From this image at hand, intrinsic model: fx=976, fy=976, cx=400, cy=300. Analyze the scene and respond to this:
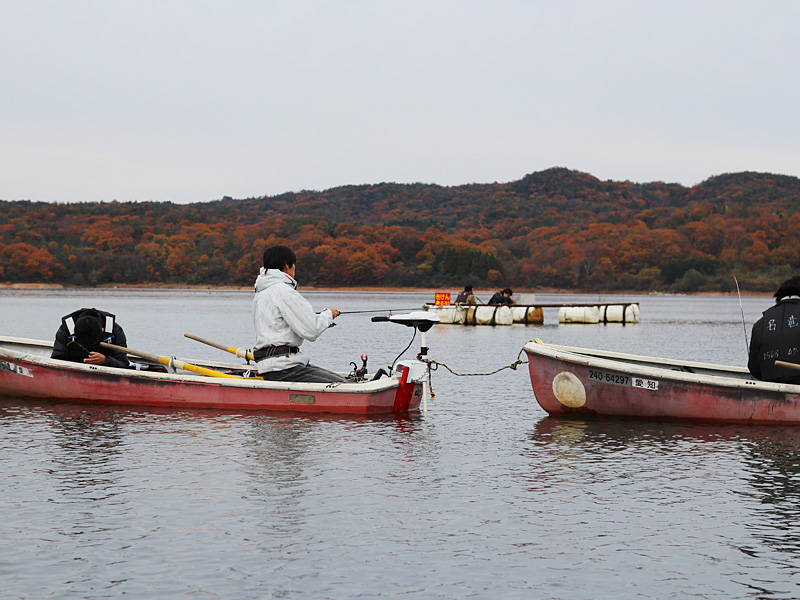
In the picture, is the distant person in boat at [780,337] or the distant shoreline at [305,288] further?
the distant shoreline at [305,288]

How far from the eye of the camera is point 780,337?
14.5m

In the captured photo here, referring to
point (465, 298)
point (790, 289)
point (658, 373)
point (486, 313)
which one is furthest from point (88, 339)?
point (465, 298)

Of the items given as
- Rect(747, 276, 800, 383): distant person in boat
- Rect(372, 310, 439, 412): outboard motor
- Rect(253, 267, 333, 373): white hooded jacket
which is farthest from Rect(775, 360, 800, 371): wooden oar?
Rect(253, 267, 333, 373): white hooded jacket

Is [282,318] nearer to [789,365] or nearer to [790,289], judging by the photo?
[789,365]

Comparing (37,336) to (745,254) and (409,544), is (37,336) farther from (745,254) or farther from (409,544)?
(745,254)

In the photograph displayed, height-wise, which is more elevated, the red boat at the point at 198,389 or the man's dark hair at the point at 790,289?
the man's dark hair at the point at 790,289

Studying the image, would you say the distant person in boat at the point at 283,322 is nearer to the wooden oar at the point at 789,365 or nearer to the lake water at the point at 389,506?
the lake water at the point at 389,506

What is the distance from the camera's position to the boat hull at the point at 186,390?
15.2 meters

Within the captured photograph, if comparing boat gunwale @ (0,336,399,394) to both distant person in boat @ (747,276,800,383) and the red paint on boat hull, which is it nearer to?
the red paint on boat hull

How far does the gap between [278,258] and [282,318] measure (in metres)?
0.92

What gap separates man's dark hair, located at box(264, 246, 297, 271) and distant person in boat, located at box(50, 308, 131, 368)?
11.1 ft

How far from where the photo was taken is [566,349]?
1653 cm

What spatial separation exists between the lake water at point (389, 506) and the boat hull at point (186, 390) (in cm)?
25

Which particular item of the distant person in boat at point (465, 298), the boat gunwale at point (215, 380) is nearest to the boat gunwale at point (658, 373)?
the boat gunwale at point (215, 380)
